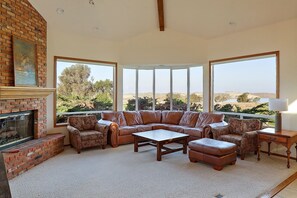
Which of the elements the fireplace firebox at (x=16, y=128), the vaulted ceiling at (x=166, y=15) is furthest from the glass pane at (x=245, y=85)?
the fireplace firebox at (x=16, y=128)

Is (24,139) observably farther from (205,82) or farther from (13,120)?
(205,82)

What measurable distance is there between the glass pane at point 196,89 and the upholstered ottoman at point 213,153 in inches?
104

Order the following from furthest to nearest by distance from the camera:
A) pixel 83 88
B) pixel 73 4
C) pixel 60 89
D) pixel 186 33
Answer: pixel 186 33 → pixel 83 88 → pixel 60 89 → pixel 73 4

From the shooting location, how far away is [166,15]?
18.5ft

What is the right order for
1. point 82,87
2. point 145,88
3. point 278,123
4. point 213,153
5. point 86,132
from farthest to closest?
point 145,88, point 82,87, point 86,132, point 278,123, point 213,153

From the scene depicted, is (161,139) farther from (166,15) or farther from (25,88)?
(166,15)

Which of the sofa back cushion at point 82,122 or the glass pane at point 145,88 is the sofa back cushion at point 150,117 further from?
the sofa back cushion at point 82,122

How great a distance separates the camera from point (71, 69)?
5.79 m

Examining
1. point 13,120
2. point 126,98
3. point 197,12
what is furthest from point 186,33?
point 13,120

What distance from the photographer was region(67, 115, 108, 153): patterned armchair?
480 cm

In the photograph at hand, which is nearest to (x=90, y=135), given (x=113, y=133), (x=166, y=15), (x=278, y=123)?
(x=113, y=133)

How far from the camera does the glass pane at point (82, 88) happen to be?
5.62 m

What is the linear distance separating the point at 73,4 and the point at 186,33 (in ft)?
11.4

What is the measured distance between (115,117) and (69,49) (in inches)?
92.9
